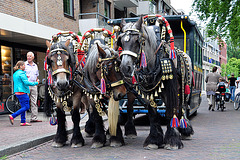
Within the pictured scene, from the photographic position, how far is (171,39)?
569cm

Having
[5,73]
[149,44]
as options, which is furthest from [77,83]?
[5,73]

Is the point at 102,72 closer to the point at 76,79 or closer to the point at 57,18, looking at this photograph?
the point at 76,79

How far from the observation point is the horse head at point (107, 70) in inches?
223

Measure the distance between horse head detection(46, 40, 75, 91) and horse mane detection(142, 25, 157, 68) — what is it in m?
1.45

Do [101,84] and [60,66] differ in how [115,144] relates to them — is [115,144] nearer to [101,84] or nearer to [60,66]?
[101,84]

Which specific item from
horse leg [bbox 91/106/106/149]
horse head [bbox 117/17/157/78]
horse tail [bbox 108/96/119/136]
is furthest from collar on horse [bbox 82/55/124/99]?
horse head [bbox 117/17/157/78]

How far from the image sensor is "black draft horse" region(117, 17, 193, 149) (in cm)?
501

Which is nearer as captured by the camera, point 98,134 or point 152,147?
point 152,147

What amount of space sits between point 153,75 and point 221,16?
14.3 meters

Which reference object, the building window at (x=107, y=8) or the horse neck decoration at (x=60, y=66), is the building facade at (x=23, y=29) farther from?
the building window at (x=107, y=8)

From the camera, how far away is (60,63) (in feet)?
17.5

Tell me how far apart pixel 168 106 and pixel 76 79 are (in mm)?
1917

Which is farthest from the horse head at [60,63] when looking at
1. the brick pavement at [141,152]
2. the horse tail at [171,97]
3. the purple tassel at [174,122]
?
the purple tassel at [174,122]

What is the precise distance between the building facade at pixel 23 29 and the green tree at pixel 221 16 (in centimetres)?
871
